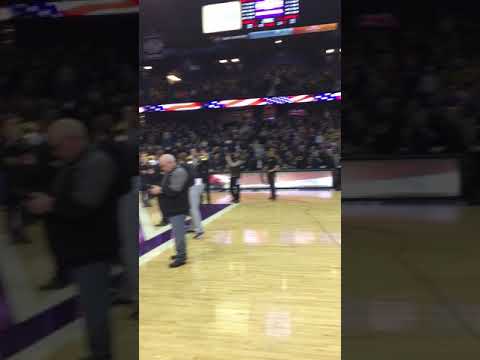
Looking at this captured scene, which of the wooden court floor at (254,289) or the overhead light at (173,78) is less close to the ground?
the overhead light at (173,78)

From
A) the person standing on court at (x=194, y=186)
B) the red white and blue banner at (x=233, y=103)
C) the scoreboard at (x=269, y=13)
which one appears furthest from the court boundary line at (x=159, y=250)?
the scoreboard at (x=269, y=13)

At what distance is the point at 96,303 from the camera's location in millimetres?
1135

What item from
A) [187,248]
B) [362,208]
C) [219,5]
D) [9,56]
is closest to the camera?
[362,208]

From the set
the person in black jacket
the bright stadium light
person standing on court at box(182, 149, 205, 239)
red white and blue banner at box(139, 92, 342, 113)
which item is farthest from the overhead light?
the person in black jacket

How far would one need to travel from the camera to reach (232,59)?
7.45 ft

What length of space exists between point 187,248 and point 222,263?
0.87 ft

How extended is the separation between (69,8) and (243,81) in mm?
1259

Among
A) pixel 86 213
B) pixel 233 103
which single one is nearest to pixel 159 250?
pixel 233 103

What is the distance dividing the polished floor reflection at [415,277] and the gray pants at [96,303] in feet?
2.25

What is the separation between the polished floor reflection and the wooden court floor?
1.38 ft

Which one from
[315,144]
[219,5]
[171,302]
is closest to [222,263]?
[171,302]

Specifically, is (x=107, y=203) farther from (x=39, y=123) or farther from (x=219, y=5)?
(x=219, y=5)

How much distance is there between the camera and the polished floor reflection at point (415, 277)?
104 centimetres

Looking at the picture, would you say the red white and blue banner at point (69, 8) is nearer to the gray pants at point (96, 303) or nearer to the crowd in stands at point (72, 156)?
the crowd in stands at point (72, 156)
